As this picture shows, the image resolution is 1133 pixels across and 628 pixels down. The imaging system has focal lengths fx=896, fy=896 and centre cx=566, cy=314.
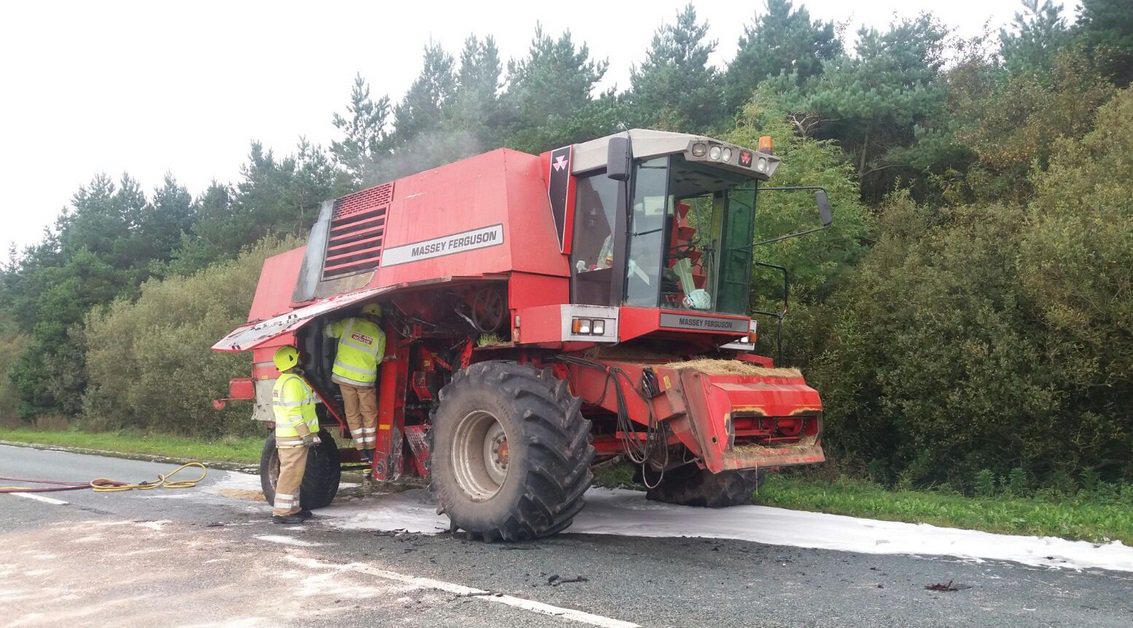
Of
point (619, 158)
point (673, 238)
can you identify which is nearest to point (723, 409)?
point (673, 238)

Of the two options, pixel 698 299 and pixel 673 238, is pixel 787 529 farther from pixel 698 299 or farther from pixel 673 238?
pixel 673 238

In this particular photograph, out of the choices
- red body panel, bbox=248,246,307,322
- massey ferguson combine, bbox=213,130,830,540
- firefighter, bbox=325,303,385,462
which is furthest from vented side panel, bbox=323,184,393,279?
firefighter, bbox=325,303,385,462

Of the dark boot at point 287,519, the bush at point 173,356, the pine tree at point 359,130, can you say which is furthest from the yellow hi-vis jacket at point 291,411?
the pine tree at point 359,130

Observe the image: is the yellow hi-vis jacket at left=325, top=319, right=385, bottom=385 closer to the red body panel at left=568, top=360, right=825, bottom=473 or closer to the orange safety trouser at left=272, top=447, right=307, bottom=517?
the orange safety trouser at left=272, top=447, right=307, bottom=517

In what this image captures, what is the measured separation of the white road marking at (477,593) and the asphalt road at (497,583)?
15 millimetres

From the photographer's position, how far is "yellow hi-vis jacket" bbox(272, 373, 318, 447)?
8109 millimetres

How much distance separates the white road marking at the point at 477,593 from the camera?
442cm

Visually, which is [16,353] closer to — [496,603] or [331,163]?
[331,163]

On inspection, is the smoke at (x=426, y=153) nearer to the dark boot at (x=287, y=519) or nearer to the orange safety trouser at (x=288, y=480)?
the orange safety trouser at (x=288, y=480)

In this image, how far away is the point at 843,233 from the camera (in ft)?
44.7

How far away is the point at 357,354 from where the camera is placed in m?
8.24

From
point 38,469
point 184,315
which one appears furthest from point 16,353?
point 38,469

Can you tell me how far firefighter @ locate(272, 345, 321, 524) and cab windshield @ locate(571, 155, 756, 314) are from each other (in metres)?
2.74

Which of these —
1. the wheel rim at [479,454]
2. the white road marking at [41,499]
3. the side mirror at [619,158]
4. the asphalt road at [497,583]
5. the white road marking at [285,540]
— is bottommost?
the white road marking at [41,499]
